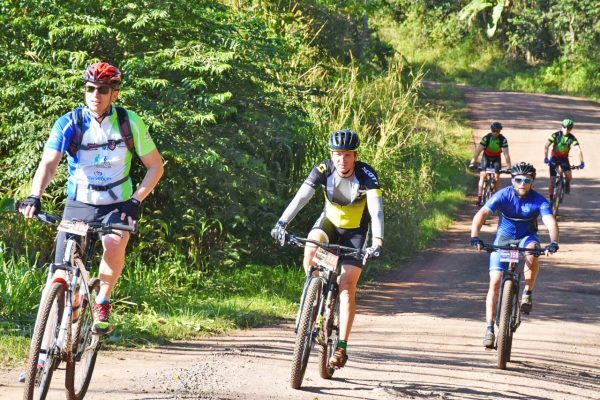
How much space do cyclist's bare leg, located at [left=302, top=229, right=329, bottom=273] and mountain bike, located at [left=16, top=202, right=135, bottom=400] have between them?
1.79m

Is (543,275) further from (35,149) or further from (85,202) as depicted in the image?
(85,202)

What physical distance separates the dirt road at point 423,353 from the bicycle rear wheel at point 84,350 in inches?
9.6

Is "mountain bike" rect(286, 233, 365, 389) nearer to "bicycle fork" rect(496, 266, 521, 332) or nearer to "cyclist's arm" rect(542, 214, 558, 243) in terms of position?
"bicycle fork" rect(496, 266, 521, 332)

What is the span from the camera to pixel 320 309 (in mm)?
7750

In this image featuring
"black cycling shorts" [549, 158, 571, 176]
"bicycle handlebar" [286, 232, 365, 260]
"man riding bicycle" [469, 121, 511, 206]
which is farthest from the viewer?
"black cycling shorts" [549, 158, 571, 176]

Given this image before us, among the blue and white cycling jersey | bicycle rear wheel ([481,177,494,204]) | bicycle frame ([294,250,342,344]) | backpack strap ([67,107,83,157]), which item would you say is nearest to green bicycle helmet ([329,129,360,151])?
bicycle frame ([294,250,342,344])

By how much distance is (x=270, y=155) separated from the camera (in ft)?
43.5

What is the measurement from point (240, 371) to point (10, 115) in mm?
4583

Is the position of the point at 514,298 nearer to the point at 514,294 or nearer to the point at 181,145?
the point at 514,294

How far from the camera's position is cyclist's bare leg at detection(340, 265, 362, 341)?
7.90 meters

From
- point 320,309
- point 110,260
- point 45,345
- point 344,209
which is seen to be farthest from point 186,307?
point 45,345

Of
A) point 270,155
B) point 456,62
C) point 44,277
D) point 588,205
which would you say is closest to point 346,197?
point 44,277

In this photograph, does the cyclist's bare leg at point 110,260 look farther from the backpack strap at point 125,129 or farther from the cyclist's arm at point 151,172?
the backpack strap at point 125,129

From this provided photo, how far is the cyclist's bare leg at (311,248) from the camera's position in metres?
7.87
